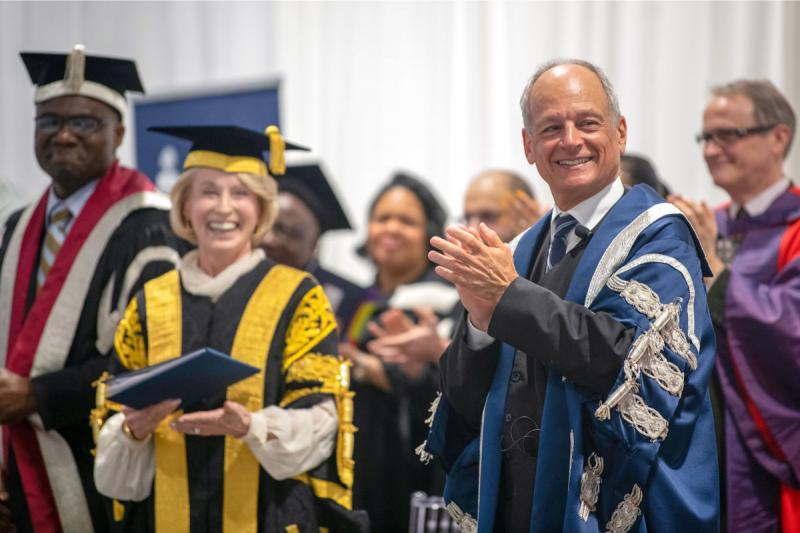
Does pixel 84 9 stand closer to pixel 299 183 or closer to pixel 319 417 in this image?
pixel 299 183

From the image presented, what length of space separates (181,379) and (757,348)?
1944 mm

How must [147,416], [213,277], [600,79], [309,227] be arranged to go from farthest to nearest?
[309,227]
[213,277]
[147,416]
[600,79]

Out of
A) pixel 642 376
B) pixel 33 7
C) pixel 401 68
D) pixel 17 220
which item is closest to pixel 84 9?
pixel 33 7

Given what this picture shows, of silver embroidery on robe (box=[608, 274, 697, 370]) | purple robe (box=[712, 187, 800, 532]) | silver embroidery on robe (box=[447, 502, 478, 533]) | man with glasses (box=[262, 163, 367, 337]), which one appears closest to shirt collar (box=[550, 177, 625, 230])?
silver embroidery on robe (box=[608, 274, 697, 370])

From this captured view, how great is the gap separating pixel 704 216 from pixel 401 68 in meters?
3.75

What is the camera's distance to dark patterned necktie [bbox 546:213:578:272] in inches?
106

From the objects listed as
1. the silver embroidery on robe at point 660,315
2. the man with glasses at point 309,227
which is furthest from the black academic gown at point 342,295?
the silver embroidery on robe at point 660,315

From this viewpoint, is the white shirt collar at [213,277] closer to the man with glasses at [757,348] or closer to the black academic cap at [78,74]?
the black academic cap at [78,74]

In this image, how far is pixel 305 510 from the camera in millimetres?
3285

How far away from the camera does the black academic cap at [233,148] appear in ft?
11.1

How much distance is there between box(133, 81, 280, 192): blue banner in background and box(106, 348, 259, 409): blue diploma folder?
2.81 metres

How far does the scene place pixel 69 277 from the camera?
3.77m

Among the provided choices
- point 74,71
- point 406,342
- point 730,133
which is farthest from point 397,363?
point 74,71

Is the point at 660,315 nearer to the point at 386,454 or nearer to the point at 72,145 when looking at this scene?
the point at 72,145
